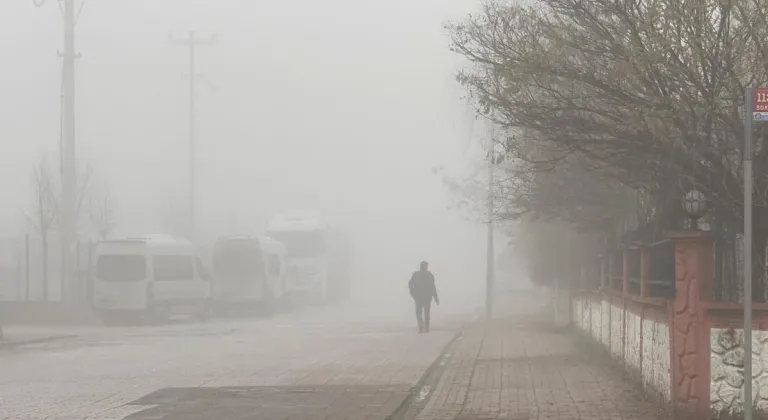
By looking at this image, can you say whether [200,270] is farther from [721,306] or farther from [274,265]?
[721,306]

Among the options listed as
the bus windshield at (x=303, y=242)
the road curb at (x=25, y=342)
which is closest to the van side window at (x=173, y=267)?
the road curb at (x=25, y=342)

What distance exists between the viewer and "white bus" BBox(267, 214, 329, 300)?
52159 millimetres

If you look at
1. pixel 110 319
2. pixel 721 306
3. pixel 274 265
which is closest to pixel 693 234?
pixel 721 306

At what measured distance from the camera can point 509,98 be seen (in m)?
13.6

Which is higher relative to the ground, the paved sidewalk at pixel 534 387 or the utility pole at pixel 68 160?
the utility pole at pixel 68 160

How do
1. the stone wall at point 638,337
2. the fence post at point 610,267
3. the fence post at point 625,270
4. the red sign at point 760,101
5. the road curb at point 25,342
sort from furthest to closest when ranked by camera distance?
the road curb at point 25,342 → the fence post at point 610,267 → the fence post at point 625,270 → the stone wall at point 638,337 → the red sign at point 760,101

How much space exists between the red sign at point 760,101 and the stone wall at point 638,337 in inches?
152

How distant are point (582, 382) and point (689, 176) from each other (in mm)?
3800

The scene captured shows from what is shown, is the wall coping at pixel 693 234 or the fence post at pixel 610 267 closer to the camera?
the wall coping at pixel 693 234

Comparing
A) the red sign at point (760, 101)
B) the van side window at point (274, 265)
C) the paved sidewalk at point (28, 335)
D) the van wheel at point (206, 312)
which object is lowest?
the van wheel at point (206, 312)

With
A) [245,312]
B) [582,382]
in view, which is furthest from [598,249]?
[245,312]

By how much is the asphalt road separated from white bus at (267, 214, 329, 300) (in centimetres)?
2094

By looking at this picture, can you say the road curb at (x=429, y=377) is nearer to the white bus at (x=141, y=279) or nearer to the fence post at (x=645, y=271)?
the fence post at (x=645, y=271)

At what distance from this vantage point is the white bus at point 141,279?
35750 mm
